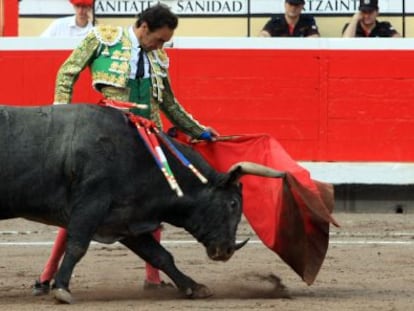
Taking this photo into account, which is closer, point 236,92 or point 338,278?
point 338,278

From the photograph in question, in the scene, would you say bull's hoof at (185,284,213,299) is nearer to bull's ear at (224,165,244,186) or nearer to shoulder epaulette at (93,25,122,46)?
bull's ear at (224,165,244,186)

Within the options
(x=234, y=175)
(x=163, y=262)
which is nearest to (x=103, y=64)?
(x=234, y=175)

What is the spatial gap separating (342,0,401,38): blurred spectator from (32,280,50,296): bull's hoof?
464cm

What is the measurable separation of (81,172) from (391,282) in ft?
5.75

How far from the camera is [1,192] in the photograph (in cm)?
627

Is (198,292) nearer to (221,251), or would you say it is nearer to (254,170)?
(221,251)

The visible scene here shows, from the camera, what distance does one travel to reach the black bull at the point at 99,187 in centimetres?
632

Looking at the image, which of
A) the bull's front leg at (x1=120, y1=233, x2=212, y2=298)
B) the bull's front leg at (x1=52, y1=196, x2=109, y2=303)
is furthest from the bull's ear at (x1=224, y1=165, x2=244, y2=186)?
the bull's front leg at (x1=52, y1=196, x2=109, y2=303)

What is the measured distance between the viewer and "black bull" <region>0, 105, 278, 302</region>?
6.32 meters

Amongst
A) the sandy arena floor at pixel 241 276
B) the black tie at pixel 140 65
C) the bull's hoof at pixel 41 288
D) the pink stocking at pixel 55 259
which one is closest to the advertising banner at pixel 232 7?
the sandy arena floor at pixel 241 276

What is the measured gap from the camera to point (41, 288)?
22.1 feet

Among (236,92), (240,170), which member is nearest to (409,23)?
(236,92)

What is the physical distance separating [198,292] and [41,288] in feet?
2.47

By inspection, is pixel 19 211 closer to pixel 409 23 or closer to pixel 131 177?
pixel 131 177
